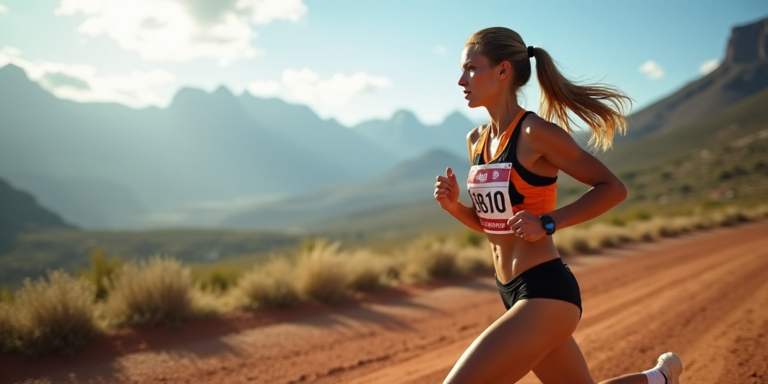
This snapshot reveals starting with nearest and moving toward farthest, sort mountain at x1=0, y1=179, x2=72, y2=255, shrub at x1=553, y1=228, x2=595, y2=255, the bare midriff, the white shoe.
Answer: the bare midriff, the white shoe, shrub at x1=553, y1=228, x2=595, y2=255, mountain at x1=0, y1=179, x2=72, y2=255

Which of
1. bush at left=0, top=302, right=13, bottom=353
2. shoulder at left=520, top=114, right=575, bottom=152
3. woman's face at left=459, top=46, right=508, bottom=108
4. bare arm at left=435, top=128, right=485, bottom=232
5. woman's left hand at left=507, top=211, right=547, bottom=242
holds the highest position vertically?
woman's face at left=459, top=46, right=508, bottom=108

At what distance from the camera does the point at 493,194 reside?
9.41 ft

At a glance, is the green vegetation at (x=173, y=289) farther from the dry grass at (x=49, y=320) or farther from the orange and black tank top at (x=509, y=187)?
the orange and black tank top at (x=509, y=187)

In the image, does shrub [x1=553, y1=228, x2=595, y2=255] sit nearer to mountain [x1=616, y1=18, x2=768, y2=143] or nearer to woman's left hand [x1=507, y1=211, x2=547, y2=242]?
woman's left hand [x1=507, y1=211, x2=547, y2=242]

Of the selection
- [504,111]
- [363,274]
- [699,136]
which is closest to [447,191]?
[504,111]

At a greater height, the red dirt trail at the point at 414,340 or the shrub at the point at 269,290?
the shrub at the point at 269,290

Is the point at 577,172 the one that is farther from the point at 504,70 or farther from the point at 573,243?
the point at 573,243

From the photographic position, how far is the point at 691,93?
14675 centimetres

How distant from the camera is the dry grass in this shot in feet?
19.0

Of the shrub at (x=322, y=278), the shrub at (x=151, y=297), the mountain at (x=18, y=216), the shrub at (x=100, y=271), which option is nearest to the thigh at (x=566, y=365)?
the shrub at (x=151, y=297)

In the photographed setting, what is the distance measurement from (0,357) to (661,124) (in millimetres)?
162728

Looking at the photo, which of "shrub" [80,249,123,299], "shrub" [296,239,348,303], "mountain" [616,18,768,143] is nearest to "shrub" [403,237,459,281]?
"shrub" [296,239,348,303]

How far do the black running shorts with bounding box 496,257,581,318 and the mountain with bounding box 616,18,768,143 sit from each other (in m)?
148

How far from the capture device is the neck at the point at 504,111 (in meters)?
2.95
